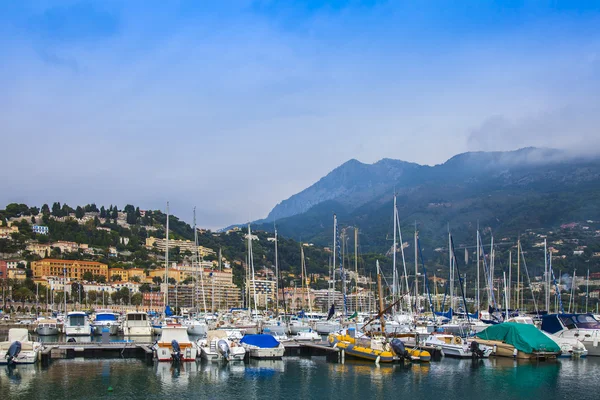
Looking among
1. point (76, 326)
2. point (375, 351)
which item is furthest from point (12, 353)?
point (76, 326)

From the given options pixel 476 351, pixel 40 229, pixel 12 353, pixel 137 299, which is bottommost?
pixel 476 351

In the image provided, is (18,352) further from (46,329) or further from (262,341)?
(46,329)

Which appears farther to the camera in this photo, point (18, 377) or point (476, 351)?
point (476, 351)

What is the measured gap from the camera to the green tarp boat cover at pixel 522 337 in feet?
140

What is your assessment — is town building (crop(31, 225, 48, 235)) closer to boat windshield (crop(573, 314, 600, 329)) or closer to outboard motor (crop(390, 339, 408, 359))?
outboard motor (crop(390, 339, 408, 359))

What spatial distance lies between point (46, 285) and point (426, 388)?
395ft

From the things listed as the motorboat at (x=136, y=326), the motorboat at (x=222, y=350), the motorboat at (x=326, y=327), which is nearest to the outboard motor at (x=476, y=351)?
the motorboat at (x=222, y=350)

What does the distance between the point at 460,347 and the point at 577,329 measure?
9.41 m

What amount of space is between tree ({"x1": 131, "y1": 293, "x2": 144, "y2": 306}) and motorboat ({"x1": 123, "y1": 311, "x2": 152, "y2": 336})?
276 feet

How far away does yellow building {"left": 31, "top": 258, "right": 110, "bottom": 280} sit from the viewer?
15625 cm

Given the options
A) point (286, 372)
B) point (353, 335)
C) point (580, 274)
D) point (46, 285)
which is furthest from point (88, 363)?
point (580, 274)

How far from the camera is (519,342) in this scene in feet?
142

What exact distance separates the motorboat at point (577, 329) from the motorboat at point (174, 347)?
25.2 m

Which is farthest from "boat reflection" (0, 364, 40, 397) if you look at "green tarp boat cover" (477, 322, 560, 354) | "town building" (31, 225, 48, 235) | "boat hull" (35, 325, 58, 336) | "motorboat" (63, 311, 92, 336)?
"town building" (31, 225, 48, 235)
